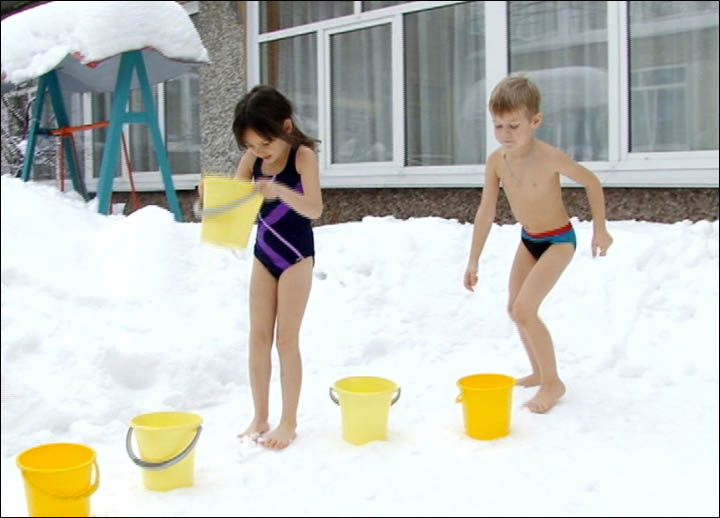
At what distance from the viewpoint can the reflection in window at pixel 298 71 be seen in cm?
682

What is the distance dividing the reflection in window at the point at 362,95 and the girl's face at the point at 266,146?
12.4 feet

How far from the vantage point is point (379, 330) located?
373 cm

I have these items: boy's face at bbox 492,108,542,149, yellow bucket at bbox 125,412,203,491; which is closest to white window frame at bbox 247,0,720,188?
boy's face at bbox 492,108,542,149

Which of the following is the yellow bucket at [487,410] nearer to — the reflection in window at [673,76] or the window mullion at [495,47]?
the reflection in window at [673,76]

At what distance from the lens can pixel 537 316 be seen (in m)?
2.88

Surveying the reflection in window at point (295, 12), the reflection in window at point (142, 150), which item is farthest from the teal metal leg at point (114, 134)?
the reflection in window at point (142, 150)

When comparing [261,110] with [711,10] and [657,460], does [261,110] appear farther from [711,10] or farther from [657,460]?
[711,10]

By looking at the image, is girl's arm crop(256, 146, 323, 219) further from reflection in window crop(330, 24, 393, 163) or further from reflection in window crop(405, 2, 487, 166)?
reflection in window crop(330, 24, 393, 163)

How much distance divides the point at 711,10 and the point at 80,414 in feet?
13.4

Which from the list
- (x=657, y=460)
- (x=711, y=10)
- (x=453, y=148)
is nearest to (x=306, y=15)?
(x=453, y=148)

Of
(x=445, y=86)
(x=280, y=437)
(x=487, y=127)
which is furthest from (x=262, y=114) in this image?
(x=445, y=86)

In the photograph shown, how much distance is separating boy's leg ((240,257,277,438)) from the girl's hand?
304 mm

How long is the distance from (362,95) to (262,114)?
4.17 metres

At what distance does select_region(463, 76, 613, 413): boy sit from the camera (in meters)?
2.79
